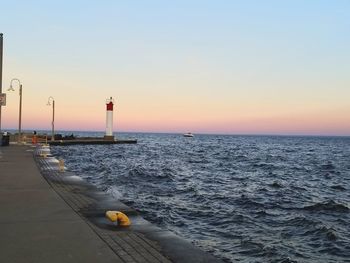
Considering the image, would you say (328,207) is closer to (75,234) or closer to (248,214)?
(248,214)

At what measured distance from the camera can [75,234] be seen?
8117 mm

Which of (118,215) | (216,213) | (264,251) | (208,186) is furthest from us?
(208,186)

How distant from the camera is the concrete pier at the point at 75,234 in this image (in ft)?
22.4

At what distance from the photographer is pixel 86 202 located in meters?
12.0

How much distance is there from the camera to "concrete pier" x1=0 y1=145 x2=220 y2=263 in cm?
682

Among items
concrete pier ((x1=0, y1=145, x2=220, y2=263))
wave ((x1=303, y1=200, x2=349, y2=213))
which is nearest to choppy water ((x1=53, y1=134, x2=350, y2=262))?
wave ((x1=303, y1=200, x2=349, y2=213))

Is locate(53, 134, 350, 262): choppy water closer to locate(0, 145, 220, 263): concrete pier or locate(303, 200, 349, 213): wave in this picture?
locate(303, 200, 349, 213): wave

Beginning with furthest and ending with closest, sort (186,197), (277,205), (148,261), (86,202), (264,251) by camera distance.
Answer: (186,197), (277,205), (86,202), (264,251), (148,261)

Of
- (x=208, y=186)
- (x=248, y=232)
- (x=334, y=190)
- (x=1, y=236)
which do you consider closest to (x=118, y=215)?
(x=1, y=236)

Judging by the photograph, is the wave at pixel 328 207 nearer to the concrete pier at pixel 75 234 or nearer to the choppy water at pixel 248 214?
the choppy water at pixel 248 214

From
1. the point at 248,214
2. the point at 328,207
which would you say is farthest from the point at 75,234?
the point at 328,207

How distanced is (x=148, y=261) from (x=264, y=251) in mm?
4374

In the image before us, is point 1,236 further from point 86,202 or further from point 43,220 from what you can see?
point 86,202

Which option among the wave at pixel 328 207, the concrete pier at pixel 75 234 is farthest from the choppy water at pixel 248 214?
the concrete pier at pixel 75 234
